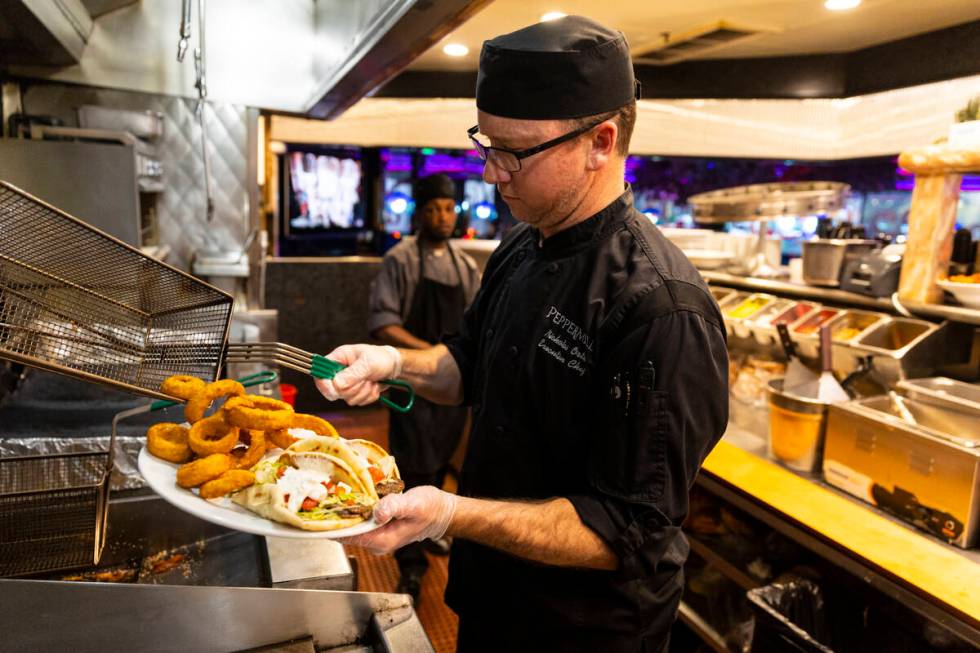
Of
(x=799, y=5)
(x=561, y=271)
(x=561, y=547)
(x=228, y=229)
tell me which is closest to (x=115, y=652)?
(x=561, y=547)

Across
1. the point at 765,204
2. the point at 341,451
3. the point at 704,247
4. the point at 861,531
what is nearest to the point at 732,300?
the point at 765,204

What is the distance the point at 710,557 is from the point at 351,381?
1.69m

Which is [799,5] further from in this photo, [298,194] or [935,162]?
[298,194]

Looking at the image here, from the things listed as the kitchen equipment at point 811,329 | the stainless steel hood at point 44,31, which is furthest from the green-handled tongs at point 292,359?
the kitchen equipment at point 811,329

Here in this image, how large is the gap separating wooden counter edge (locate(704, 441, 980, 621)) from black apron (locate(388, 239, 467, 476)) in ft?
5.25

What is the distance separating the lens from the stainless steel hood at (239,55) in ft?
7.96

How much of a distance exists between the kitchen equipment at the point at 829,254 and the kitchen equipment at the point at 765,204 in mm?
375

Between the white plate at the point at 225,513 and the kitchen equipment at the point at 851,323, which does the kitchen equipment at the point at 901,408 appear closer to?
the kitchen equipment at the point at 851,323

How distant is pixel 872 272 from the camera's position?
2.74 meters

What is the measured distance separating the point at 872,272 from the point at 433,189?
7.21 ft

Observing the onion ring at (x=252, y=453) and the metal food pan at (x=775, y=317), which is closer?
the onion ring at (x=252, y=453)

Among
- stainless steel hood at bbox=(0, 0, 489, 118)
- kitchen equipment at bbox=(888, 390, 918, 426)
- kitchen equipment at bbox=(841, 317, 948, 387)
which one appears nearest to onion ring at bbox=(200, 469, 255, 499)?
stainless steel hood at bbox=(0, 0, 489, 118)

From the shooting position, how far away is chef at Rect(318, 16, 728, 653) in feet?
4.12

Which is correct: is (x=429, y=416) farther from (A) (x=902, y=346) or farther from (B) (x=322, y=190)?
(B) (x=322, y=190)
